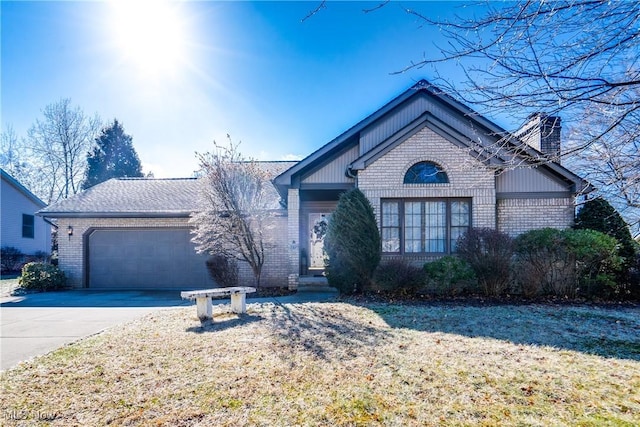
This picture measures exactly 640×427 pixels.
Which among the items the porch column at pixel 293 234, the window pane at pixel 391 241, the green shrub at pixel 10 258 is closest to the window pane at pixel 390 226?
the window pane at pixel 391 241

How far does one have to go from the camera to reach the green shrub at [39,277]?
40.9 feet

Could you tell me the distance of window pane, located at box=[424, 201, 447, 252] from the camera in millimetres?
10727

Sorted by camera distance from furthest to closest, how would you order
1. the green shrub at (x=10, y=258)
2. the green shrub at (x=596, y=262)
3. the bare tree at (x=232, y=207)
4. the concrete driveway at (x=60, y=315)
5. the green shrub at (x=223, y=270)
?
the green shrub at (x=10, y=258)
the green shrub at (x=223, y=270)
the bare tree at (x=232, y=207)
the green shrub at (x=596, y=262)
the concrete driveway at (x=60, y=315)

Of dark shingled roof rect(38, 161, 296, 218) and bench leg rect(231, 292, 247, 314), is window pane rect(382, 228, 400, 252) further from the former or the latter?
dark shingled roof rect(38, 161, 296, 218)

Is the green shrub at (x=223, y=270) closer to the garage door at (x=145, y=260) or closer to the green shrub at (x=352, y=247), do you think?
the garage door at (x=145, y=260)

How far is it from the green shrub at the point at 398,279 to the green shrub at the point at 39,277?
11785 mm

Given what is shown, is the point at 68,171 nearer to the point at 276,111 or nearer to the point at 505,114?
the point at 276,111

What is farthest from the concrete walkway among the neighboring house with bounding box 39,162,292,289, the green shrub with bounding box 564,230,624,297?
the green shrub with bounding box 564,230,624,297

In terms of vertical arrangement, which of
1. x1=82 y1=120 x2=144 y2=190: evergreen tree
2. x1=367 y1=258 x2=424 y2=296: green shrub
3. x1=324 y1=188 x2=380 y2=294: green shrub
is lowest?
x1=367 y1=258 x2=424 y2=296: green shrub

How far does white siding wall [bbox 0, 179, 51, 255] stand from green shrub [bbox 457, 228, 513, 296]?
24.6m

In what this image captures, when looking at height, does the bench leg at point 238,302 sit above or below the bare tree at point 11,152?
below

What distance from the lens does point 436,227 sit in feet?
35.3

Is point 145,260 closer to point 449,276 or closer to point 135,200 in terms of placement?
point 135,200

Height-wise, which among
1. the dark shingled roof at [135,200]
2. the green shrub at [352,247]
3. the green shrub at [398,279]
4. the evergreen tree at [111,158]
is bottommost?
the green shrub at [398,279]
